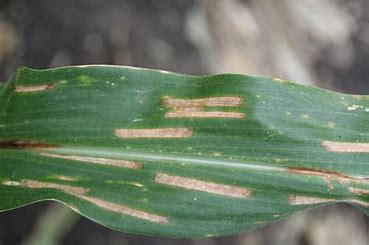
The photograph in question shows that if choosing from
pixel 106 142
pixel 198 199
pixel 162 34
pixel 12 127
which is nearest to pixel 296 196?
pixel 198 199

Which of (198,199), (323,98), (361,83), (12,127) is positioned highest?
(361,83)

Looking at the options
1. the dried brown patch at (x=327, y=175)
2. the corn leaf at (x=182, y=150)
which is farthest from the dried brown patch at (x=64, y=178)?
the dried brown patch at (x=327, y=175)

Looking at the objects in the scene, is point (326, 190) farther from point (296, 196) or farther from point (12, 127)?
point (12, 127)

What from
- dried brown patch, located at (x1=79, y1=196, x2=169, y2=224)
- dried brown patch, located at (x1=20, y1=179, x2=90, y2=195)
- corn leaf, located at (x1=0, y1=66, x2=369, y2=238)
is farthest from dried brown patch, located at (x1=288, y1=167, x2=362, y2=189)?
dried brown patch, located at (x1=20, y1=179, x2=90, y2=195)

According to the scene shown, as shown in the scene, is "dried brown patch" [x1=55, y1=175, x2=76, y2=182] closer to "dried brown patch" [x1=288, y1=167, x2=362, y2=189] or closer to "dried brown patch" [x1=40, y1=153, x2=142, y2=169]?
"dried brown patch" [x1=40, y1=153, x2=142, y2=169]

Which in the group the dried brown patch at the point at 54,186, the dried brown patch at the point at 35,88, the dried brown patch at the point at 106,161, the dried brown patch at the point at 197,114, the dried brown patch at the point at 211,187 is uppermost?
the dried brown patch at the point at 35,88

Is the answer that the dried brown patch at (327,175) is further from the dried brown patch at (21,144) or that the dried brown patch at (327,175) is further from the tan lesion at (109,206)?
the dried brown patch at (21,144)

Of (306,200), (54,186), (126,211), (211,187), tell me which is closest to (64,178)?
(54,186)
